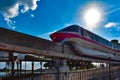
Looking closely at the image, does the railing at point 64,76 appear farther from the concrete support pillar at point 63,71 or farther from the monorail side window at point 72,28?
the monorail side window at point 72,28

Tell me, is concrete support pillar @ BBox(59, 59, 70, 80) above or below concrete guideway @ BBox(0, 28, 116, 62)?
below

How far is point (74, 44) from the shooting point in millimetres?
23984

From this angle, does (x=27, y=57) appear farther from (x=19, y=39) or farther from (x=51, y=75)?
(x=19, y=39)

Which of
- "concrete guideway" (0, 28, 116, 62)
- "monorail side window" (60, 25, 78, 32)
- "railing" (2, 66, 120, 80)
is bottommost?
"railing" (2, 66, 120, 80)

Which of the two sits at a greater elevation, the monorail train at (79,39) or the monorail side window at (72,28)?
the monorail side window at (72,28)

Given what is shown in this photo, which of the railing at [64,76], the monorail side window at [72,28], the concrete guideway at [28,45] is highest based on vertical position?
the monorail side window at [72,28]

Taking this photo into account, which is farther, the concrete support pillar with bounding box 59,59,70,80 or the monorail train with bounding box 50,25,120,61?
the monorail train with bounding box 50,25,120,61

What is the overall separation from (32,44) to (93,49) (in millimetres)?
13628

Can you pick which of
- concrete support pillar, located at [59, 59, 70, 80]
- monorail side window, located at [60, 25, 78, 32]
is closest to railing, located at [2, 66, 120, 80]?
concrete support pillar, located at [59, 59, 70, 80]

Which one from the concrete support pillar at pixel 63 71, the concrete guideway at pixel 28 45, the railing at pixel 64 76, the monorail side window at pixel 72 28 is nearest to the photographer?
the concrete guideway at pixel 28 45

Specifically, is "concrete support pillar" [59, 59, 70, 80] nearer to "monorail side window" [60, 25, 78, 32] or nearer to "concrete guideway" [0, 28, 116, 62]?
"concrete guideway" [0, 28, 116, 62]

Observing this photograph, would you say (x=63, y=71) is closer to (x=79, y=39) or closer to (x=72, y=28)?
(x=79, y=39)

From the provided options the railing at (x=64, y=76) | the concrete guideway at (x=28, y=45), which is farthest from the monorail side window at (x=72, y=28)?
the railing at (x=64, y=76)

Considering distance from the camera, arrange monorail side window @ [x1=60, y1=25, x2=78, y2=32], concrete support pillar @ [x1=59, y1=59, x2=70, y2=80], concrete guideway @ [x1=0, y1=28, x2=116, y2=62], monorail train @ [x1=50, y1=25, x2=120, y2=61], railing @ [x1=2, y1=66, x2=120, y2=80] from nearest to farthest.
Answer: concrete guideway @ [x1=0, y1=28, x2=116, y2=62] < railing @ [x1=2, y1=66, x2=120, y2=80] < concrete support pillar @ [x1=59, y1=59, x2=70, y2=80] < monorail train @ [x1=50, y1=25, x2=120, y2=61] < monorail side window @ [x1=60, y1=25, x2=78, y2=32]
